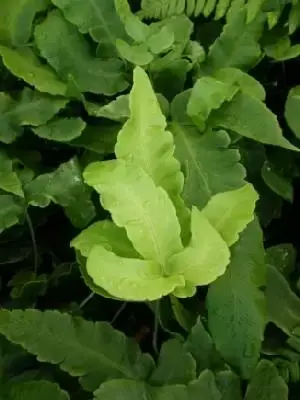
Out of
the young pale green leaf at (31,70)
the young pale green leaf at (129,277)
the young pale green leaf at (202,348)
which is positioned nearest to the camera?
the young pale green leaf at (129,277)

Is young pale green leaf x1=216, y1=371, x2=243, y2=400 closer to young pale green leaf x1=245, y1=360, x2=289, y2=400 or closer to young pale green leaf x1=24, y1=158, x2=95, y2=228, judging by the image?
young pale green leaf x1=245, y1=360, x2=289, y2=400

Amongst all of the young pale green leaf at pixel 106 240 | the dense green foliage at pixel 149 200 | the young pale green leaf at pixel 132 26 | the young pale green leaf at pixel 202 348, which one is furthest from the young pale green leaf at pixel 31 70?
the young pale green leaf at pixel 202 348

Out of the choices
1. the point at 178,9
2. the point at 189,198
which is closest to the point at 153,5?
the point at 178,9

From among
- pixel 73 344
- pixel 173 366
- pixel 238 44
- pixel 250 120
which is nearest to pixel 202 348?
pixel 173 366

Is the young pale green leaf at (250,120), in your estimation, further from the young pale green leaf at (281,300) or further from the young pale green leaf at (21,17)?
the young pale green leaf at (21,17)

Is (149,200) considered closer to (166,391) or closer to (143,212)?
(143,212)
